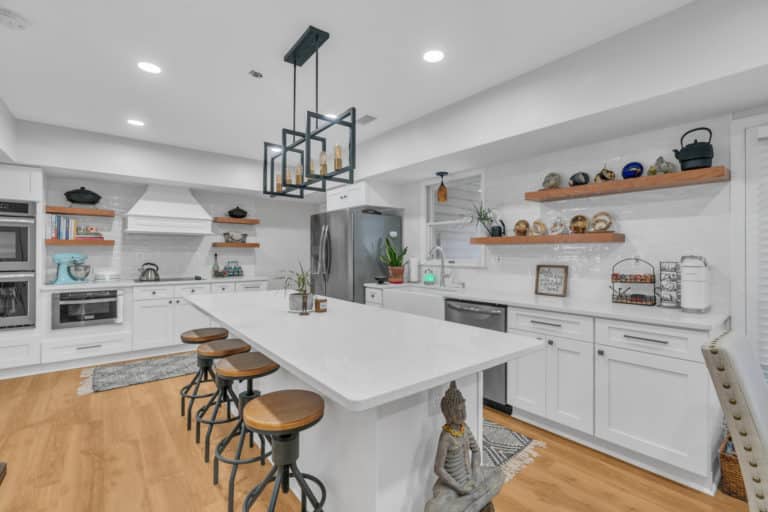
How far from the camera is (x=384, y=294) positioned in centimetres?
403

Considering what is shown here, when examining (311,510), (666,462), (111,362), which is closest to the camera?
A: (311,510)

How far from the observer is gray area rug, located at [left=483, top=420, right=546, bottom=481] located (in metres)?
2.23

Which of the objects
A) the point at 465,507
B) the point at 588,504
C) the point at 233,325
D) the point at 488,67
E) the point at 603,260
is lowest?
the point at 588,504

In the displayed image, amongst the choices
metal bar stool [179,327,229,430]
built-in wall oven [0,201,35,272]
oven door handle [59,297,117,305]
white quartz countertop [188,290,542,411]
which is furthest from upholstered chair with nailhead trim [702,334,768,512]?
built-in wall oven [0,201,35,272]

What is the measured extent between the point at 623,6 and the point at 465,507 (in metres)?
2.56

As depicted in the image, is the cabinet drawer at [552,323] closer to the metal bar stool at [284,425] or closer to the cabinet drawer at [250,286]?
the metal bar stool at [284,425]

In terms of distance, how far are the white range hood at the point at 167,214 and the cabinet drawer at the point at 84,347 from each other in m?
1.34

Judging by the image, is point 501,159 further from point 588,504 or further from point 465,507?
point 465,507

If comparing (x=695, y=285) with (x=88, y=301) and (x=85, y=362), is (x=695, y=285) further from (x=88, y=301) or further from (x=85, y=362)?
(x=85, y=362)

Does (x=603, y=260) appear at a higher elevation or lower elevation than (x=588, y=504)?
higher

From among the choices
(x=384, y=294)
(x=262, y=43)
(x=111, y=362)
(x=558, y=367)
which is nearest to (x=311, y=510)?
(x=558, y=367)

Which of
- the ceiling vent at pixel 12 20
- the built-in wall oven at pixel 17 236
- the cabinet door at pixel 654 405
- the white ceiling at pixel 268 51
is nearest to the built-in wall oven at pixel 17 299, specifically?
the built-in wall oven at pixel 17 236

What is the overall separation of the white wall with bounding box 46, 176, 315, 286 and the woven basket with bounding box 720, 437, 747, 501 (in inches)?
224

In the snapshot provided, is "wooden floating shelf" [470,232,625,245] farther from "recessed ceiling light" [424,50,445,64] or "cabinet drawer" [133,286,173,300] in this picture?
"cabinet drawer" [133,286,173,300]
